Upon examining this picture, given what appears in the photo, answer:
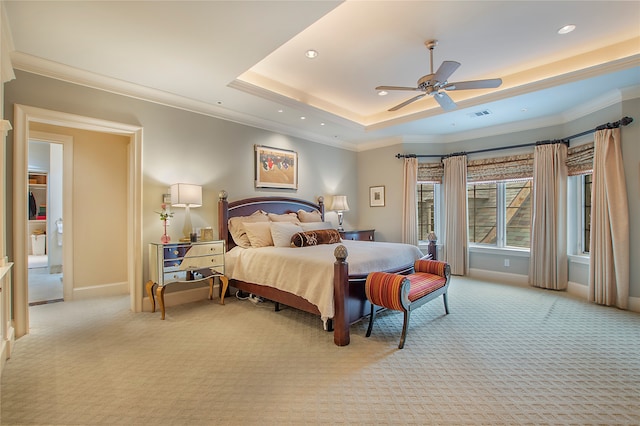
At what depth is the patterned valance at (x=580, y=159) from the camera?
4.06 metres

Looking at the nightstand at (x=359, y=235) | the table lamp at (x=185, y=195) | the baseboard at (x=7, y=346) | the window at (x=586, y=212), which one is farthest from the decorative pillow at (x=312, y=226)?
the window at (x=586, y=212)

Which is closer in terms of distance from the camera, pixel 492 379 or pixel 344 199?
pixel 492 379

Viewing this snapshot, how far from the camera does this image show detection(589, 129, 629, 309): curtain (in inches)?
143

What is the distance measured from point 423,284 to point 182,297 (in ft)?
10.2

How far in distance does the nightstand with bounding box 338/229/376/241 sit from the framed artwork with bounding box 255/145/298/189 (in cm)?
131

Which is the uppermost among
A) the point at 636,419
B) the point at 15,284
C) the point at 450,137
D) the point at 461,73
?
the point at 461,73

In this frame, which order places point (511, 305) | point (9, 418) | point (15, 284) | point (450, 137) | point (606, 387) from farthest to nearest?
point (450, 137) → point (511, 305) → point (15, 284) → point (606, 387) → point (9, 418)

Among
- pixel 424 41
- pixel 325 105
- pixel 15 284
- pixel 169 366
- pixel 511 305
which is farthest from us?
pixel 325 105

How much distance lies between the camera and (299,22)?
91.4 inches

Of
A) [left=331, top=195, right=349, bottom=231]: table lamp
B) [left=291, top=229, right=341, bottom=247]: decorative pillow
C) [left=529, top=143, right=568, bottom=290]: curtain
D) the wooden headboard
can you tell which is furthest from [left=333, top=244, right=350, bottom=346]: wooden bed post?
[left=529, top=143, right=568, bottom=290]: curtain

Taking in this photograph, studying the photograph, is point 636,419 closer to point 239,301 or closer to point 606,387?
point 606,387

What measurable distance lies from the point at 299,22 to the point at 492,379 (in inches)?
122

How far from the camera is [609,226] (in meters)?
3.74

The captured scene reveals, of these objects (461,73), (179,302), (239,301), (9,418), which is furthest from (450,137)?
(9,418)
